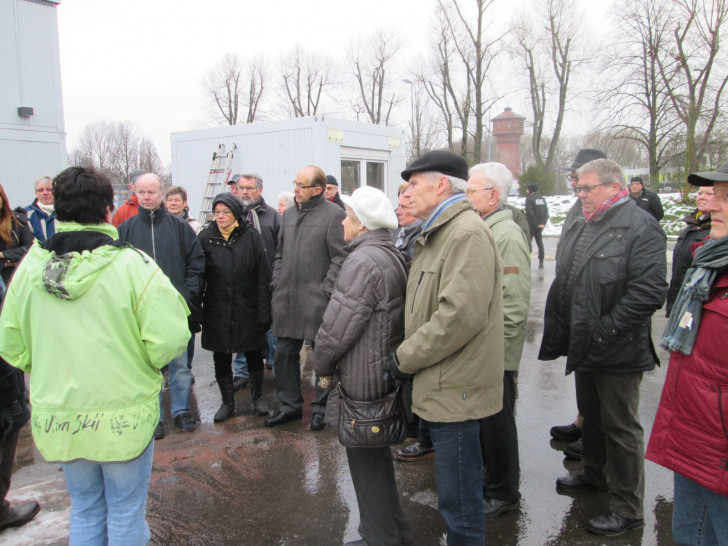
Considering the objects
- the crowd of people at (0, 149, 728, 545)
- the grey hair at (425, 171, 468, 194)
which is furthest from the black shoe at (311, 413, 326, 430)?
the grey hair at (425, 171, 468, 194)

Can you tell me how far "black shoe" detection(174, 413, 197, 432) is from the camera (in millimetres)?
4500

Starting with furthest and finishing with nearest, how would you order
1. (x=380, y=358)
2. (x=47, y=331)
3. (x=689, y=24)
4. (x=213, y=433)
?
(x=689, y=24), (x=213, y=433), (x=380, y=358), (x=47, y=331)

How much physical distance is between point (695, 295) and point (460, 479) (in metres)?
1.24

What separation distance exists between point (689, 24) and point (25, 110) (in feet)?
98.6

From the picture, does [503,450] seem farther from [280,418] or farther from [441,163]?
[280,418]

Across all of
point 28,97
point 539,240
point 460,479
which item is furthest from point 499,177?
point 28,97

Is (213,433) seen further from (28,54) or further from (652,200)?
(28,54)

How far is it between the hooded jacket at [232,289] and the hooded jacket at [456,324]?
8.29 ft

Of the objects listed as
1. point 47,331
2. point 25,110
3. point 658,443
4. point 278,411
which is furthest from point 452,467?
point 25,110

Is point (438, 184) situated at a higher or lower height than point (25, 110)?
lower

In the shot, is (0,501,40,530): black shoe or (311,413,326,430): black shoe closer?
(0,501,40,530): black shoe

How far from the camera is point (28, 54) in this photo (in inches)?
483

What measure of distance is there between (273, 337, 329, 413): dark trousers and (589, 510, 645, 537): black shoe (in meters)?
2.29

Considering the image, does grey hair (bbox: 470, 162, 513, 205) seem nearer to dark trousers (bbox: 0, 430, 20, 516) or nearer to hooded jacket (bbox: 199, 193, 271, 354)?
hooded jacket (bbox: 199, 193, 271, 354)
